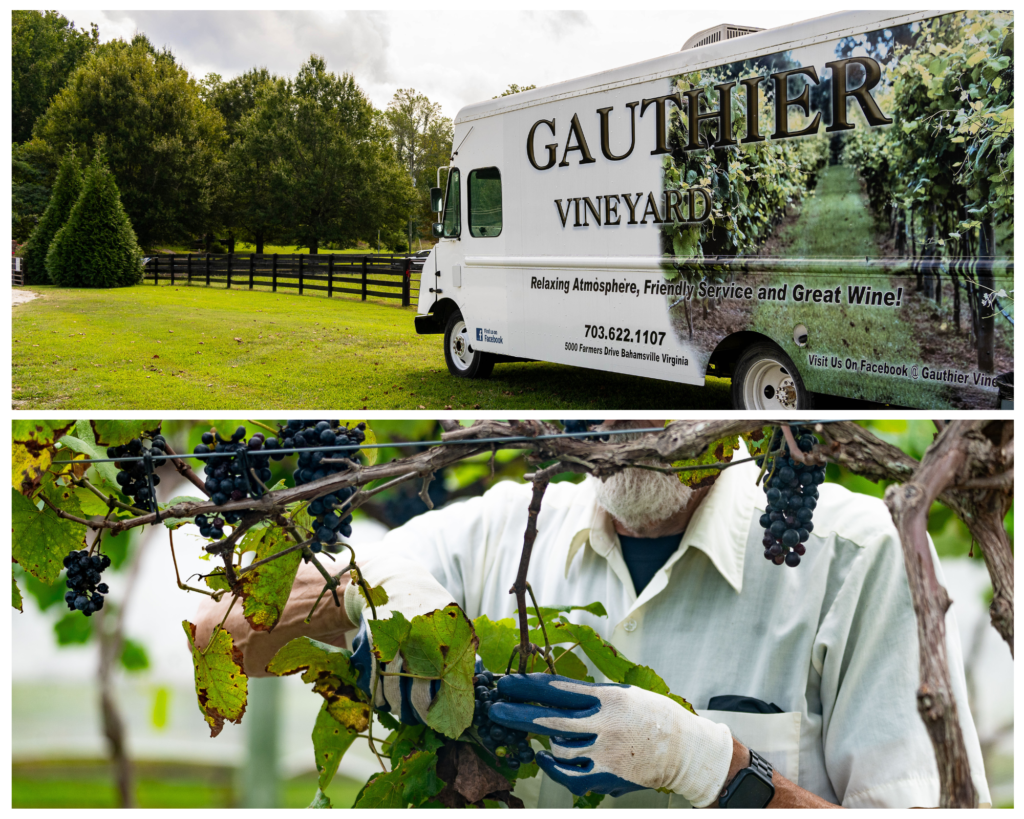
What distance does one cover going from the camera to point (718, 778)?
196cm

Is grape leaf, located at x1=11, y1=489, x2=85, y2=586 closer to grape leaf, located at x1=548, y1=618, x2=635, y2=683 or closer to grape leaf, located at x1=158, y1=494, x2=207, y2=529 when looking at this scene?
grape leaf, located at x1=158, y1=494, x2=207, y2=529

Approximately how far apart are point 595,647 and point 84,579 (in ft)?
3.71

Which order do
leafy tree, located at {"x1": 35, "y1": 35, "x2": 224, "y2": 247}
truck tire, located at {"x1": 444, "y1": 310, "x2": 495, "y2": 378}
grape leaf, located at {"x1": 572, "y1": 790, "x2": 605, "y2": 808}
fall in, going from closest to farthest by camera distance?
1. grape leaf, located at {"x1": 572, "y1": 790, "x2": 605, "y2": 808}
2. truck tire, located at {"x1": 444, "y1": 310, "x2": 495, "y2": 378}
3. leafy tree, located at {"x1": 35, "y1": 35, "x2": 224, "y2": 247}

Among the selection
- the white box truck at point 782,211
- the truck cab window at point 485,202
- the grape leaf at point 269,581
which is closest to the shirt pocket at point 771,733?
the grape leaf at point 269,581

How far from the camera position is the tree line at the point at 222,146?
11914 millimetres

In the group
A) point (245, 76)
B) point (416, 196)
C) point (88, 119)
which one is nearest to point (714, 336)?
point (416, 196)

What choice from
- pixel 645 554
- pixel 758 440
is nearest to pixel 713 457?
pixel 758 440

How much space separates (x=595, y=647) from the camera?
190 cm

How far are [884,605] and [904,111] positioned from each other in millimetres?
3127

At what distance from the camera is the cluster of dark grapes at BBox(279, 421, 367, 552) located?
1.71 meters

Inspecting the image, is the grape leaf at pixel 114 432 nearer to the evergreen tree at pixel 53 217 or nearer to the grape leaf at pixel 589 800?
the grape leaf at pixel 589 800

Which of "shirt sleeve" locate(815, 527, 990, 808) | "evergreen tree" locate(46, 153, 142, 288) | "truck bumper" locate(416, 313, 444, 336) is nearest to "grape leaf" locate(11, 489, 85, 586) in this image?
"shirt sleeve" locate(815, 527, 990, 808)

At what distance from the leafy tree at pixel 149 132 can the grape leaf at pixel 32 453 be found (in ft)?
38.7

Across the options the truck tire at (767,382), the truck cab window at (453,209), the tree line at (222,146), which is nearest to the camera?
the truck tire at (767,382)
